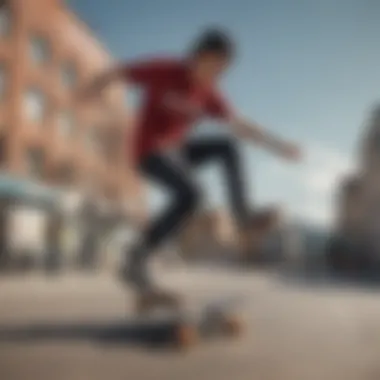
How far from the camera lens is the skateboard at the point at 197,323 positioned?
59.4 inches

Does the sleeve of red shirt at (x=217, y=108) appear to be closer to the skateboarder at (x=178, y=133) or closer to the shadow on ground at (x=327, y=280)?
the skateboarder at (x=178, y=133)

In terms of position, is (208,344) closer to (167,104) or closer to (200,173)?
(200,173)

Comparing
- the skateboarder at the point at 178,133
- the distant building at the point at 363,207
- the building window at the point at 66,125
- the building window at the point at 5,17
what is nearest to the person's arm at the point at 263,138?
the skateboarder at the point at 178,133

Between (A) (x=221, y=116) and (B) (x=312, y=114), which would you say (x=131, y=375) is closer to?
(A) (x=221, y=116)

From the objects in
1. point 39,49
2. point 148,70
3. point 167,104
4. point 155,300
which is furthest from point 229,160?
point 39,49

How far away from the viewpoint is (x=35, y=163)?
1562 millimetres

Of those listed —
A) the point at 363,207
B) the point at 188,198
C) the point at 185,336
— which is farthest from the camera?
the point at 363,207

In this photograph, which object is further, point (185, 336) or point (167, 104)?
point (167, 104)

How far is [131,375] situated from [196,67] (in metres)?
0.88

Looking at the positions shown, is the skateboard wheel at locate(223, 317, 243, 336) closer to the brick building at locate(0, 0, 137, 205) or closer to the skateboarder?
the skateboarder

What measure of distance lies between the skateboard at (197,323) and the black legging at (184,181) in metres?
0.20

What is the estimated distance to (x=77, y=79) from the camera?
5.41ft

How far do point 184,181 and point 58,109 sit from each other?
44 centimetres

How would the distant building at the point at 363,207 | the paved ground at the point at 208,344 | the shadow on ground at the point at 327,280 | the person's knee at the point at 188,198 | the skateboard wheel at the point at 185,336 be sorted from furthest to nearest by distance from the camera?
the shadow on ground at the point at 327,280, the distant building at the point at 363,207, the person's knee at the point at 188,198, the skateboard wheel at the point at 185,336, the paved ground at the point at 208,344
